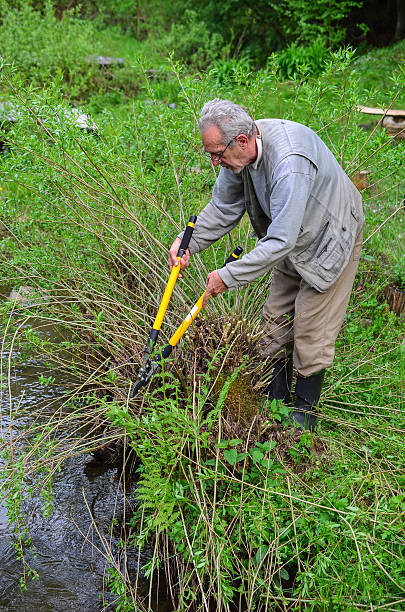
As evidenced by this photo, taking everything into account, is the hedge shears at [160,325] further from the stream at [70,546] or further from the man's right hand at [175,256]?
the stream at [70,546]

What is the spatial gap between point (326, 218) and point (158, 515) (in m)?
1.65

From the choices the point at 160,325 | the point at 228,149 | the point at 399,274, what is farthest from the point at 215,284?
the point at 399,274

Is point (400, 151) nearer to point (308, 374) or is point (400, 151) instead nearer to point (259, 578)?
point (308, 374)

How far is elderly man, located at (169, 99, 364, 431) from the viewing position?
294 cm

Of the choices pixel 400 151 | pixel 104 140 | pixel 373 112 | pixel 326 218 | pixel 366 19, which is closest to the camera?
pixel 326 218

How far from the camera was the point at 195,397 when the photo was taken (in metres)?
3.28

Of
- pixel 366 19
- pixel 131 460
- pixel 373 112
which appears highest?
pixel 131 460

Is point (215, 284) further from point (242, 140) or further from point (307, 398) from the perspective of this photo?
point (307, 398)

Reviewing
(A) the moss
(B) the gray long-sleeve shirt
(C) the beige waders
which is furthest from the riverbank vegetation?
(B) the gray long-sleeve shirt

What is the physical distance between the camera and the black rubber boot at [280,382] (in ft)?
12.6

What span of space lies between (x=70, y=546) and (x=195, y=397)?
1.03 meters

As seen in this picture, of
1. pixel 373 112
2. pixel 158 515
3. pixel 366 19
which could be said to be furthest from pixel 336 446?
pixel 366 19

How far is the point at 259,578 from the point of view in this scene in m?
2.74

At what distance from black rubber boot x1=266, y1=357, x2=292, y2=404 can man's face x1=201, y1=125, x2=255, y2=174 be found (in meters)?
1.28
